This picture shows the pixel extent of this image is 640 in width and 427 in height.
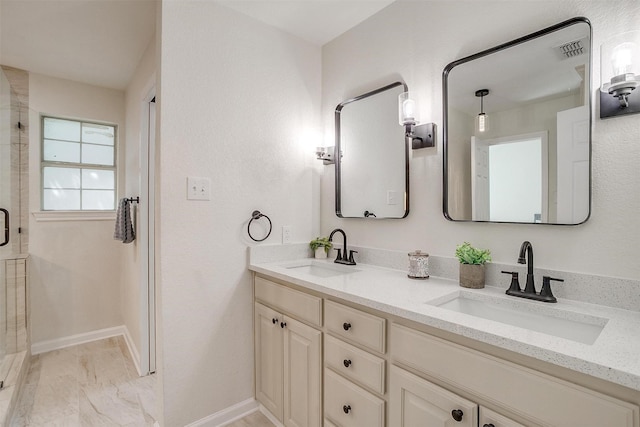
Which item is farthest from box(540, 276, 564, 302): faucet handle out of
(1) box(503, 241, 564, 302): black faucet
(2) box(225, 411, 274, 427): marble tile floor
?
(2) box(225, 411, 274, 427): marble tile floor

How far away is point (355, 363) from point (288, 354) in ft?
1.68

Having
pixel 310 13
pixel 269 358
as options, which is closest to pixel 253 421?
pixel 269 358

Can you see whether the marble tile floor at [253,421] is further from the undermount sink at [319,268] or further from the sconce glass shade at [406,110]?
the sconce glass shade at [406,110]

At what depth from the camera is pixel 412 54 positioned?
1755 millimetres

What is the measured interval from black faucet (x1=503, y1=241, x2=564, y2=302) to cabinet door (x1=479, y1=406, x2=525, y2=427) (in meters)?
0.52

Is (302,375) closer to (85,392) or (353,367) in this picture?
(353,367)

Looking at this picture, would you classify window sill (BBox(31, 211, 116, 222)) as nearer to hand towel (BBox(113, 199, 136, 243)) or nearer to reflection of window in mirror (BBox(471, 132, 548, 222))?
hand towel (BBox(113, 199, 136, 243))

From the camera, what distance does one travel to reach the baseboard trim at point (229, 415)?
1.78m

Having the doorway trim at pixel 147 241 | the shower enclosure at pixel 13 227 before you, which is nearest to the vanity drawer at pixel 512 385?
the doorway trim at pixel 147 241

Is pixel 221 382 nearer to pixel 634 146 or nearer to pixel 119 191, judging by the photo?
pixel 634 146

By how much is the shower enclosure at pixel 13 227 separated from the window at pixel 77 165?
0.71 ft

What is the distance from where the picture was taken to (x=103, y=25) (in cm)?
214

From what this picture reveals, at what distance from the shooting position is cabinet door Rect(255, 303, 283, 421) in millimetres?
1755

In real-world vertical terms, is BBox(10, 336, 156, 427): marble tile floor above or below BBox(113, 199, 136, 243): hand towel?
below
